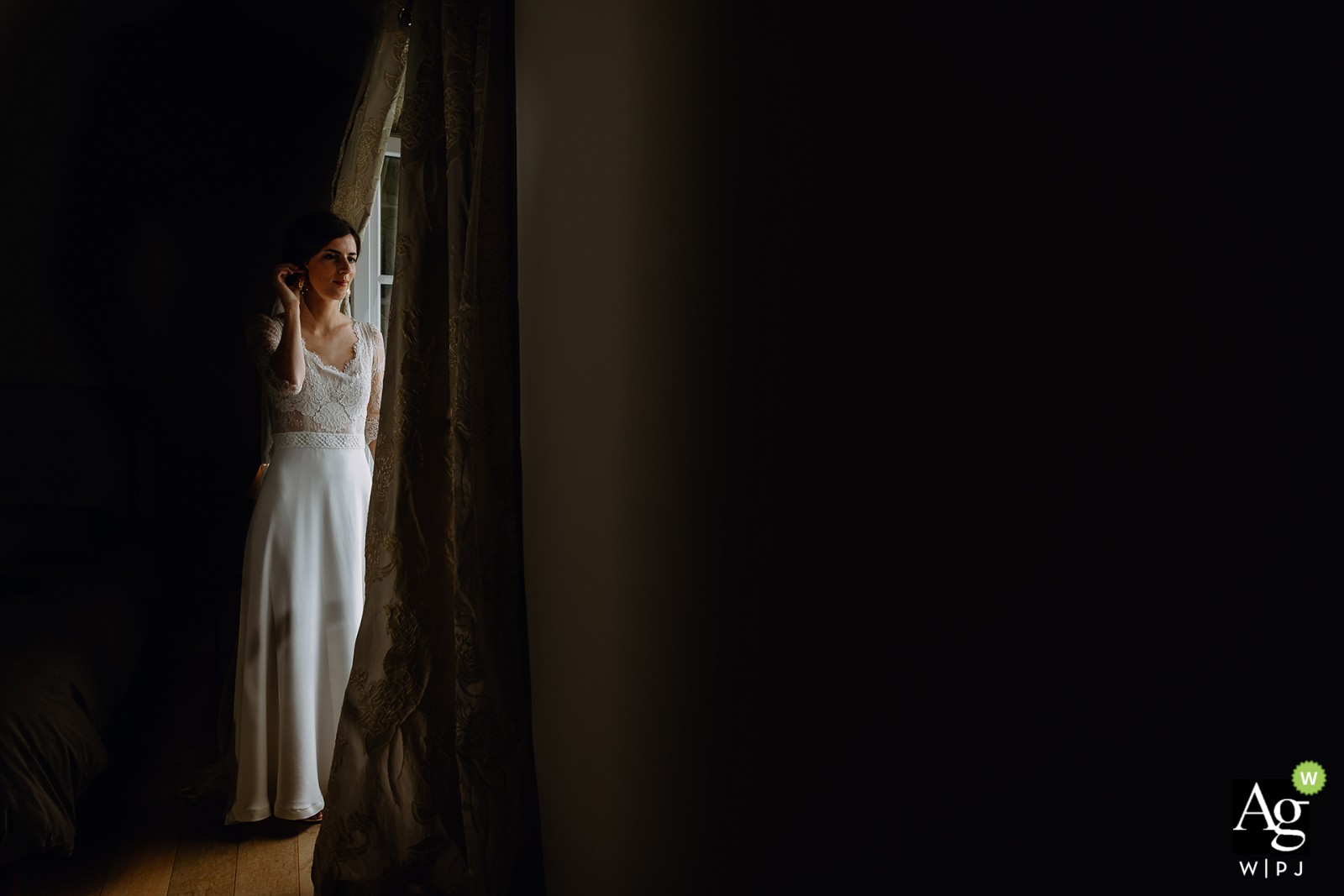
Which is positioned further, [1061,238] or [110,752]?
[110,752]

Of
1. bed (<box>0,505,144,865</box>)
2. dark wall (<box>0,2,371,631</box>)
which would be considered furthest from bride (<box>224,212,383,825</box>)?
dark wall (<box>0,2,371,631</box>)

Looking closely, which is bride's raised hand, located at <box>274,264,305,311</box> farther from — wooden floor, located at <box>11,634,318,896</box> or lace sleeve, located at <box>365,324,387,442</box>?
wooden floor, located at <box>11,634,318,896</box>

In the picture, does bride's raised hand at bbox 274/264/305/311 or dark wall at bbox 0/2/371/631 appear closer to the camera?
bride's raised hand at bbox 274/264/305/311

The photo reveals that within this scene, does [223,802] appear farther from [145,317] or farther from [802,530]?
[145,317]

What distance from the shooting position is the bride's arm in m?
1.84

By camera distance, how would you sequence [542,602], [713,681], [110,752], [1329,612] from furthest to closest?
[110,752] < [542,602] < [713,681] < [1329,612]

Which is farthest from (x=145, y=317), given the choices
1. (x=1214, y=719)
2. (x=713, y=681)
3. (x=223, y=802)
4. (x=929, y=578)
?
(x=1214, y=719)

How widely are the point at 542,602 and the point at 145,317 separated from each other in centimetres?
276

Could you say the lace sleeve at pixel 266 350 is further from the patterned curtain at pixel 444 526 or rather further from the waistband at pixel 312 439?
the patterned curtain at pixel 444 526

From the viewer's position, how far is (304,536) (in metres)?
1.79

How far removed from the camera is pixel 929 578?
0.57 metres

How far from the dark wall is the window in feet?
1.05

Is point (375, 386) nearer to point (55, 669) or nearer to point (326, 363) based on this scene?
point (326, 363)

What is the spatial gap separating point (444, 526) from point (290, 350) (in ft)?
2.60
